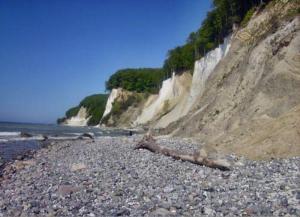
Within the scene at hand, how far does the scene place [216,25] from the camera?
1944 inches

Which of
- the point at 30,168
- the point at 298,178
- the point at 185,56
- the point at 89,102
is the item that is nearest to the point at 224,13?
the point at 185,56

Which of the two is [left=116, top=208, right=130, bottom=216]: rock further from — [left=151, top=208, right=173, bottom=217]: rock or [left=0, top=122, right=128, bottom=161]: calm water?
[left=0, top=122, right=128, bottom=161]: calm water

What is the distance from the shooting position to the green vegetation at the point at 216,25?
4128 centimetres

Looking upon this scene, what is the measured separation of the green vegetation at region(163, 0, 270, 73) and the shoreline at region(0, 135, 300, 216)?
84.6ft

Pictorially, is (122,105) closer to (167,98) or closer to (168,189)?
(167,98)

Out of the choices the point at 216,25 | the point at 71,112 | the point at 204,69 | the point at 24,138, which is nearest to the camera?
the point at 24,138

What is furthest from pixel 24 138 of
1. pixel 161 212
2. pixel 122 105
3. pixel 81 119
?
pixel 81 119

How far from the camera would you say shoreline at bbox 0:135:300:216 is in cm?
684

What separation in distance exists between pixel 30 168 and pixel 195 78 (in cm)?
4069

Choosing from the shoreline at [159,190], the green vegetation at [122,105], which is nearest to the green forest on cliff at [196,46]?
the green vegetation at [122,105]

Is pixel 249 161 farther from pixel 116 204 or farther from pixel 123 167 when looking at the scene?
pixel 116 204

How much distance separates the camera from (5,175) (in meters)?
12.5

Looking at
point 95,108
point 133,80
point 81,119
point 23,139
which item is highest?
point 133,80

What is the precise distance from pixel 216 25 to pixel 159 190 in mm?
43585
